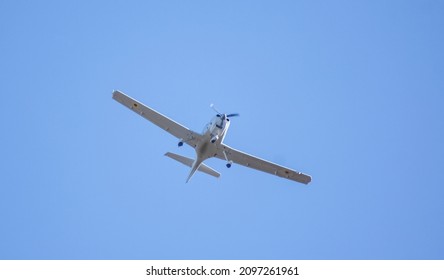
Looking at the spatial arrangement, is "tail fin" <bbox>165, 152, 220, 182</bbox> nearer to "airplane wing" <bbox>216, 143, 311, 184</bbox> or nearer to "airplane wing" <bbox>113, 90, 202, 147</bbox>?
"airplane wing" <bbox>216, 143, 311, 184</bbox>

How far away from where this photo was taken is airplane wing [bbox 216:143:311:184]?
32.6 meters

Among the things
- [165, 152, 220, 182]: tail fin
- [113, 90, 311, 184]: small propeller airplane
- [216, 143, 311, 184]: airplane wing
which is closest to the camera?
[113, 90, 311, 184]: small propeller airplane

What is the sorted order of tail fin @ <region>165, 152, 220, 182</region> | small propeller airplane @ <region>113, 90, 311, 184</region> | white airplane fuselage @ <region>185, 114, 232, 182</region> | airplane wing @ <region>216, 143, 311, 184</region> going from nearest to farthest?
white airplane fuselage @ <region>185, 114, 232, 182</region> < small propeller airplane @ <region>113, 90, 311, 184</region> < airplane wing @ <region>216, 143, 311, 184</region> < tail fin @ <region>165, 152, 220, 182</region>

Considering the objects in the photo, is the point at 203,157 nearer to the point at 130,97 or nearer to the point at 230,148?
the point at 230,148

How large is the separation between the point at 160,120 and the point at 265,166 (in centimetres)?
594

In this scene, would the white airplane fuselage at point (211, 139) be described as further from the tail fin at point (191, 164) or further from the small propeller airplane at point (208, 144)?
the tail fin at point (191, 164)

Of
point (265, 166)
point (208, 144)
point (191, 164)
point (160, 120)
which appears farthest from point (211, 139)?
point (265, 166)

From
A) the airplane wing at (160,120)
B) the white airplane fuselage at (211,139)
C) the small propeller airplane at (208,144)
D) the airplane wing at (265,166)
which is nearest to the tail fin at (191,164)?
the small propeller airplane at (208,144)

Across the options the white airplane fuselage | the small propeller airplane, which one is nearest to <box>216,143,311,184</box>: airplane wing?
the small propeller airplane

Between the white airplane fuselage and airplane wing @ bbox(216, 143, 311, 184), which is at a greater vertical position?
airplane wing @ bbox(216, 143, 311, 184)
